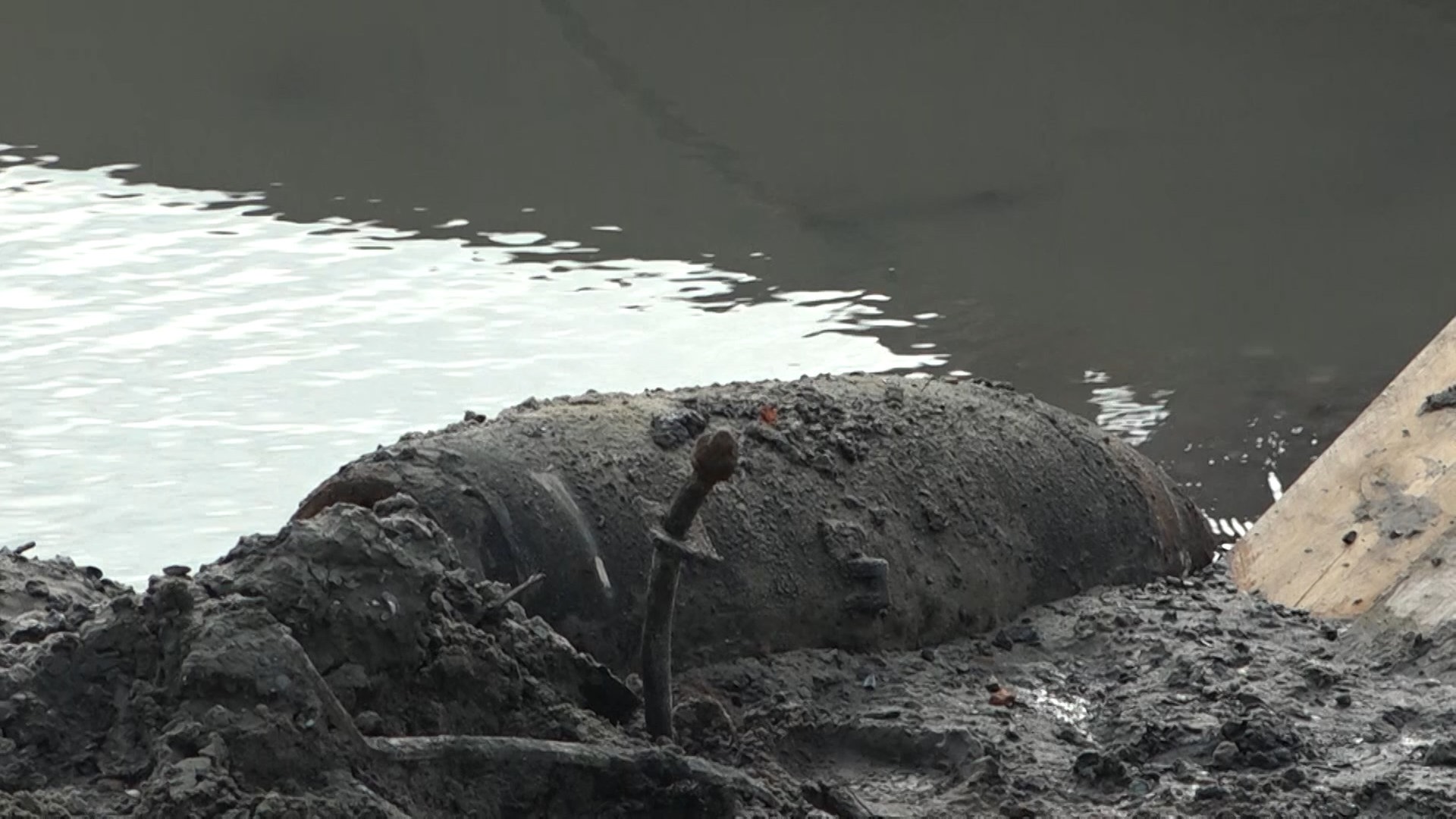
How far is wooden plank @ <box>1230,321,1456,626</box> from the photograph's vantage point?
247cm

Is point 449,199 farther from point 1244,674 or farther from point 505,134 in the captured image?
point 1244,674

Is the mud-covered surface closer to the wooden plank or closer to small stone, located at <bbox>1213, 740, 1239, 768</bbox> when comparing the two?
small stone, located at <bbox>1213, 740, 1239, 768</bbox>

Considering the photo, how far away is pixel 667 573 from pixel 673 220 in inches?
122

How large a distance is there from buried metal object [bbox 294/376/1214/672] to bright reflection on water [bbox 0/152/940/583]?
47.4 inches

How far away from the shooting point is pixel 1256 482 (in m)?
3.51

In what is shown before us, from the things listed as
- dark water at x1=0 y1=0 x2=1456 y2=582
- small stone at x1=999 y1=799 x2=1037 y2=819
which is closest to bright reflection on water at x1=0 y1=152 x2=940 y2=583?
dark water at x1=0 y1=0 x2=1456 y2=582

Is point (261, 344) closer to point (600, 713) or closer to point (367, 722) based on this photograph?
point (600, 713)

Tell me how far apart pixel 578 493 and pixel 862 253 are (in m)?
2.61

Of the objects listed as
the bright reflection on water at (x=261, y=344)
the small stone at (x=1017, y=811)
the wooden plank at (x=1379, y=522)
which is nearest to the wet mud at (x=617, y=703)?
the small stone at (x=1017, y=811)

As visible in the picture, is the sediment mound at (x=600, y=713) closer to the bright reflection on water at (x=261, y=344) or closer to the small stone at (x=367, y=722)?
the small stone at (x=367, y=722)

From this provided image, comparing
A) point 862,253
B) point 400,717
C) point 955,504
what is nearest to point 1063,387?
point 862,253

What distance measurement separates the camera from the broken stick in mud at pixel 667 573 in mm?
1545

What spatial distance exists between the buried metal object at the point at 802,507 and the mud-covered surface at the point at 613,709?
0.17ft

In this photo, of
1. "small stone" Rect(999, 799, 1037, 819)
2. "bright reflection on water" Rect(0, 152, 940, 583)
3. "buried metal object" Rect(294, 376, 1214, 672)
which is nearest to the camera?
"small stone" Rect(999, 799, 1037, 819)
